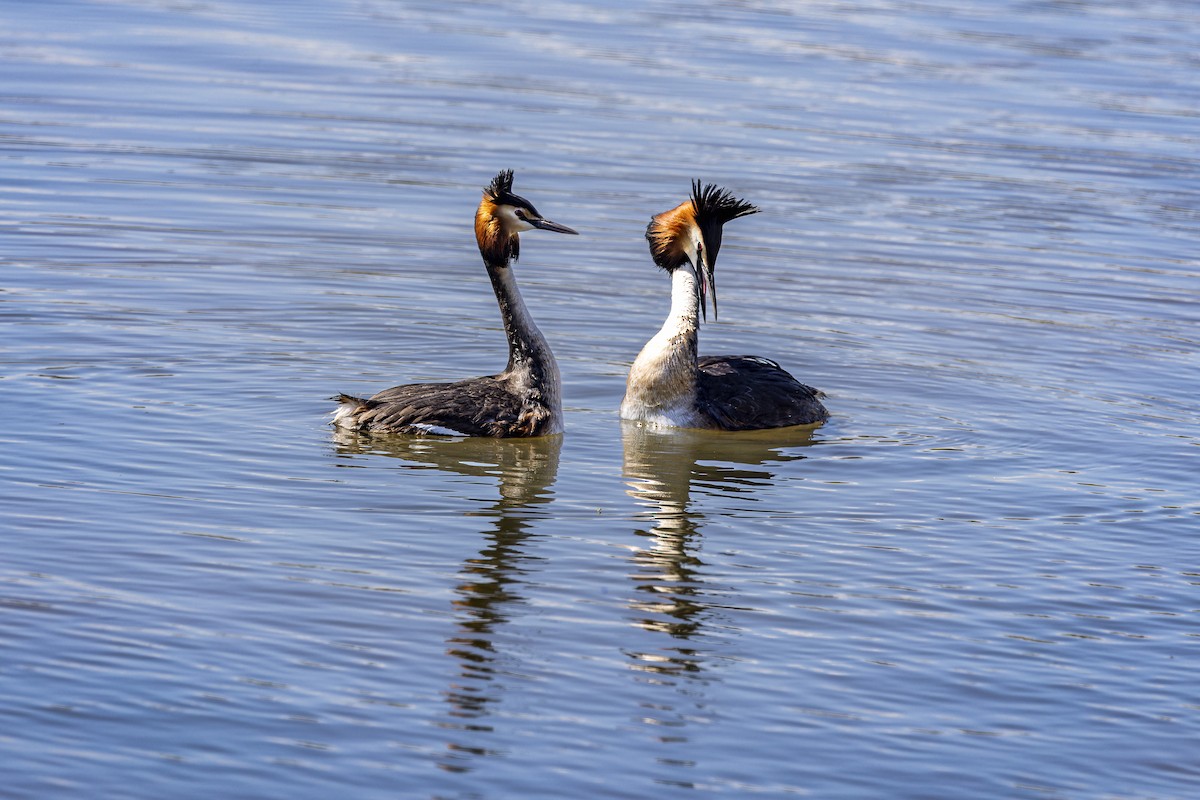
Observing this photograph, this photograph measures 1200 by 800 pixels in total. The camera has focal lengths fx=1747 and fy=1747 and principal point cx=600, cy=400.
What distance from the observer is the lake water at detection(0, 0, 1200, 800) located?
7473mm

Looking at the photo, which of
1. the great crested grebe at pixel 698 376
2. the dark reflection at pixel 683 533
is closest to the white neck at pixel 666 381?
the great crested grebe at pixel 698 376

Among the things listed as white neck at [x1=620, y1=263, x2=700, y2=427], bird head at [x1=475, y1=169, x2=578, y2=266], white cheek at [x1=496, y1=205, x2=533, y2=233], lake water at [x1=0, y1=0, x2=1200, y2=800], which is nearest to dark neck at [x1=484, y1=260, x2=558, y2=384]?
bird head at [x1=475, y1=169, x2=578, y2=266]

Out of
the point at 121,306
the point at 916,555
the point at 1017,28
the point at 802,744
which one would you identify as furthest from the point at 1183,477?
the point at 1017,28

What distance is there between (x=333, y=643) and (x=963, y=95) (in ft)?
71.5

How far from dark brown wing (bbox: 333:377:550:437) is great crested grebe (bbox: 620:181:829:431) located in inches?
41.1

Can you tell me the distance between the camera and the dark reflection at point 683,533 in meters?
8.23

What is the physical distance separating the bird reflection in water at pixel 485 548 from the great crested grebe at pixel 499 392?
0.39 feet

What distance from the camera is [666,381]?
12867 mm

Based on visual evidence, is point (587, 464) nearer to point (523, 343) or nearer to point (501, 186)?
point (523, 343)

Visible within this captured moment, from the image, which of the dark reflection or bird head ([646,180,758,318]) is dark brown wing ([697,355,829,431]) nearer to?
the dark reflection

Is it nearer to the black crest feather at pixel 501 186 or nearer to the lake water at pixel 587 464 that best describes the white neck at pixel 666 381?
the lake water at pixel 587 464

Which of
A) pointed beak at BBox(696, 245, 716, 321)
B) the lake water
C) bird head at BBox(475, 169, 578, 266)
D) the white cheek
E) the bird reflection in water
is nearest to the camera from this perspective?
the lake water

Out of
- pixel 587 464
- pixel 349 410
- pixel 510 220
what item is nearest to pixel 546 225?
pixel 510 220

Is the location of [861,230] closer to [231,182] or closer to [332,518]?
[231,182]
